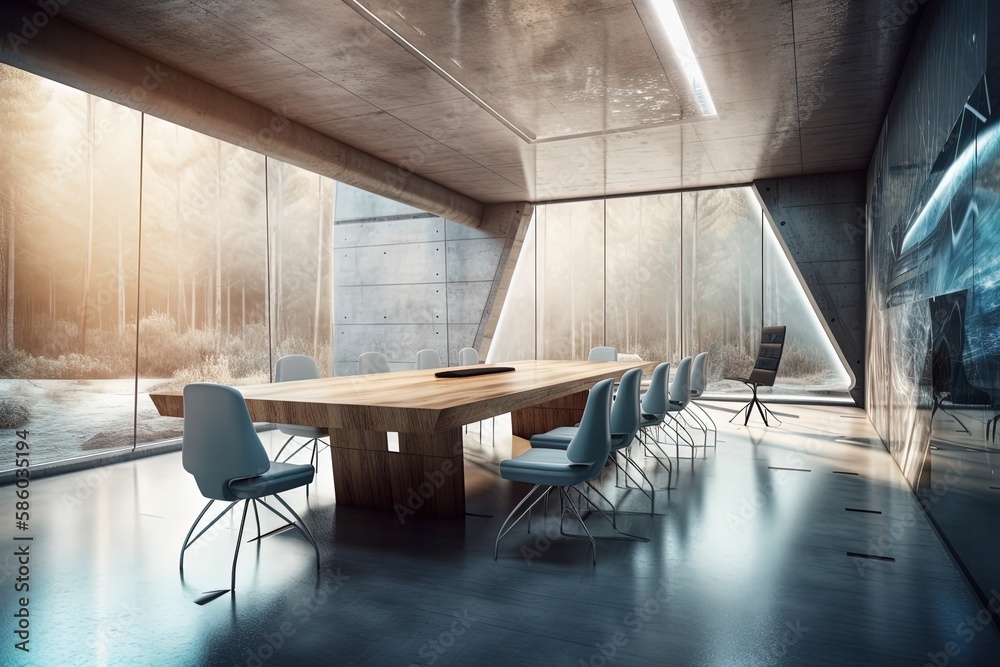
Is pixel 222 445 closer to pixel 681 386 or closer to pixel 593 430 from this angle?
pixel 593 430

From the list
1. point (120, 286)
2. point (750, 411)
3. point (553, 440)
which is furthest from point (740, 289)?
point (120, 286)

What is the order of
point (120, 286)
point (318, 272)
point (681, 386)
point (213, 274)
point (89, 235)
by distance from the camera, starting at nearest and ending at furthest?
point (681, 386) → point (89, 235) → point (120, 286) → point (213, 274) → point (318, 272)

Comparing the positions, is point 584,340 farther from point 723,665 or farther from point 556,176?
point 723,665

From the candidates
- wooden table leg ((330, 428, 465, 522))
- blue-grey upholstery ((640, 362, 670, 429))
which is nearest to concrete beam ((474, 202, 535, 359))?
blue-grey upholstery ((640, 362, 670, 429))

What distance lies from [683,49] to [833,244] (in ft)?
16.7

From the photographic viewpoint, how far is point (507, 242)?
1045 cm

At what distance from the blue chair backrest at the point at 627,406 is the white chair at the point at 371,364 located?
277 centimetres

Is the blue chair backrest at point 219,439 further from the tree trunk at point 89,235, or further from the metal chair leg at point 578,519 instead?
the tree trunk at point 89,235

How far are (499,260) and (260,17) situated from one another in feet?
21.6

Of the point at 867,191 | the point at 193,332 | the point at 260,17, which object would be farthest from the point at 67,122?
the point at 867,191

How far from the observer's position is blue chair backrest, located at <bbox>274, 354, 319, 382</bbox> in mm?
4805

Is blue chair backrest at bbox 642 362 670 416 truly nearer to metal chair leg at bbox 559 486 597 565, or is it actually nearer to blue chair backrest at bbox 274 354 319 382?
metal chair leg at bbox 559 486 597 565

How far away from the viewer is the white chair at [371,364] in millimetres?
5812

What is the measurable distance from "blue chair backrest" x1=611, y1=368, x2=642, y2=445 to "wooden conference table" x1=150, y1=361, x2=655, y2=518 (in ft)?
1.58
